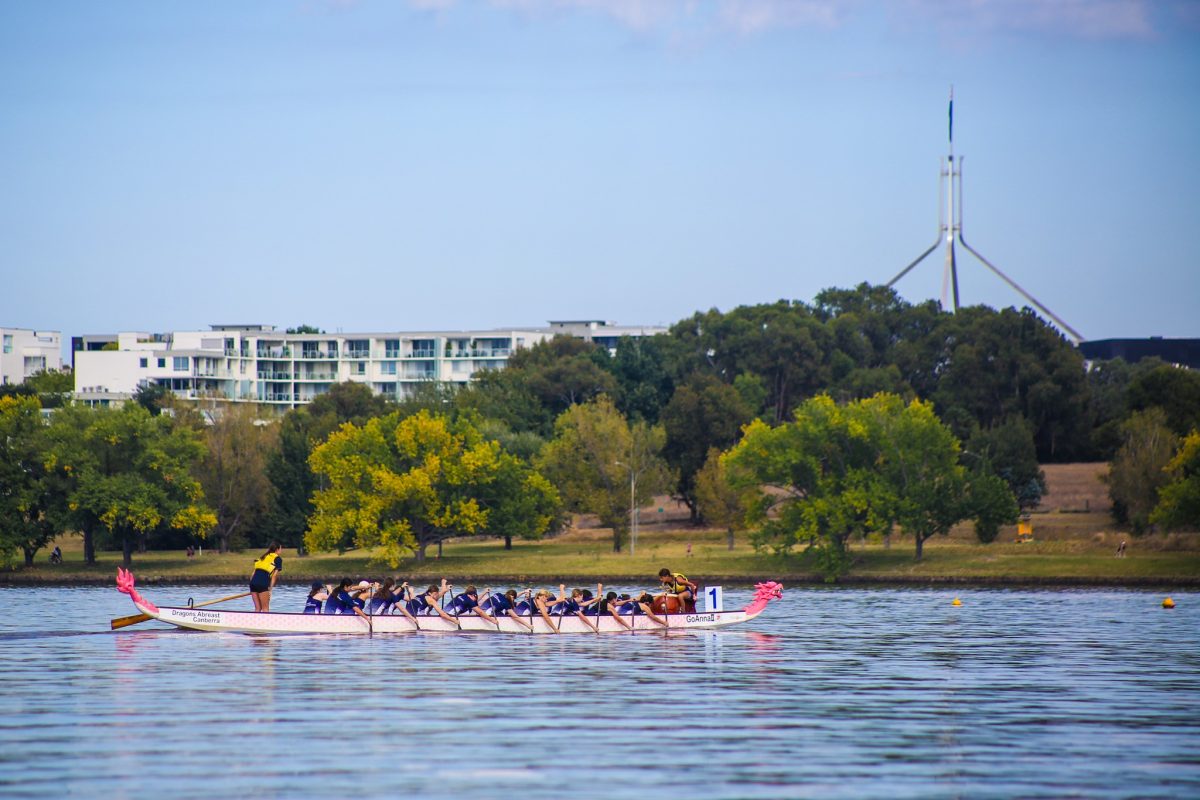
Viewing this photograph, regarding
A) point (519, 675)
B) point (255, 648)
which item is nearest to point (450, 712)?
point (519, 675)

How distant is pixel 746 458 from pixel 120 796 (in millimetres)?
81548

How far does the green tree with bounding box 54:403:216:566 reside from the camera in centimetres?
10894

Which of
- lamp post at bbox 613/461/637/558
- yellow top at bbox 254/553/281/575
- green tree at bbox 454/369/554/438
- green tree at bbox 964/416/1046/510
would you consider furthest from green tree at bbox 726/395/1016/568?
yellow top at bbox 254/553/281/575

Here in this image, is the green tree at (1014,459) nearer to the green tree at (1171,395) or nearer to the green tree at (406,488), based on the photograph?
the green tree at (1171,395)

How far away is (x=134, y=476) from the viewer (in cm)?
11144

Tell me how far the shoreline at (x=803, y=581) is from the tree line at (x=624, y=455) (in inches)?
92.0

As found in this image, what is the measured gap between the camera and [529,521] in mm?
112375

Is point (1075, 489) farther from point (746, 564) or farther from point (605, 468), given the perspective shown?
point (746, 564)

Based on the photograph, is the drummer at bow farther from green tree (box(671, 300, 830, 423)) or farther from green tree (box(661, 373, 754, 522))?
green tree (box(671, 300, 830, 423))

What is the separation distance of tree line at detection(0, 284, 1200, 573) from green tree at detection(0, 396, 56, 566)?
0.15m

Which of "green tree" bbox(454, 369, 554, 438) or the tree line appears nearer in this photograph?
the tree line

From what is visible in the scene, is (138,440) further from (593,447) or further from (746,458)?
(746,458)

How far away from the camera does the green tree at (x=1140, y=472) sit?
351ft

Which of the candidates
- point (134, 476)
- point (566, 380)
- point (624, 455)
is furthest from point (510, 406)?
point (134, 476)
